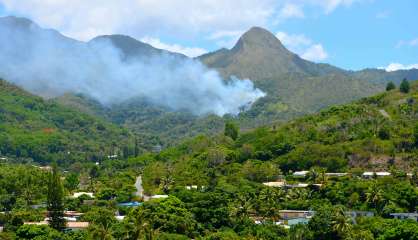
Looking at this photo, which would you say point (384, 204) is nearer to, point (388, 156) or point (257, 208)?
point (257, 208)

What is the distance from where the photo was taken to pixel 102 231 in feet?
179

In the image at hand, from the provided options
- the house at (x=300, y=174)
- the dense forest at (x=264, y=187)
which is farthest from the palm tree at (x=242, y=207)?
the house at (x=300, y=174)

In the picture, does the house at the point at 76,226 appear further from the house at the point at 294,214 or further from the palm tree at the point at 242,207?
the house at the point at 294,214

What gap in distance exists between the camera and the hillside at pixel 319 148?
92.3 metres

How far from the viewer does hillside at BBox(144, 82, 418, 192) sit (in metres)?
92.3

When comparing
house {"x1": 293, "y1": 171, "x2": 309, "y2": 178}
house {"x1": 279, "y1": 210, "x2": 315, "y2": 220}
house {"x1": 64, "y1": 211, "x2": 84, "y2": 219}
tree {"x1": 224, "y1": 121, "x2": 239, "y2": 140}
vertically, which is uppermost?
tree {"x1": 224, "y1": 121, "x2": 239, "y2": 140}

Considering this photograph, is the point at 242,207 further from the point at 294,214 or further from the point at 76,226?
the point at 76,226

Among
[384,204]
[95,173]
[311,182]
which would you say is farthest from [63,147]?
[384,204]

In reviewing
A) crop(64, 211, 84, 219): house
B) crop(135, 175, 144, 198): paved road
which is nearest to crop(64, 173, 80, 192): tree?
crop(135, 175, 144, 198): paved road

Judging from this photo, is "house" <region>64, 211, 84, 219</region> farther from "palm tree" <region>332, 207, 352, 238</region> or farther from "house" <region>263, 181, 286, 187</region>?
"palm tree" <region>332, 207, 352, 238</region>

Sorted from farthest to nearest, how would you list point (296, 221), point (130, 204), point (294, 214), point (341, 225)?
point (130, 204)
point (294, 214)
point (296, 221)
point (341, 225)

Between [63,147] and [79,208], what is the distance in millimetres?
88612

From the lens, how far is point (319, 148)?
97.2 m

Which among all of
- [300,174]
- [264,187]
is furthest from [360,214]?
[300,174]
